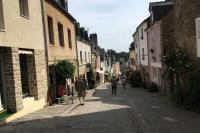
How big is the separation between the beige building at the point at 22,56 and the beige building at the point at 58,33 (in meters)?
1.85

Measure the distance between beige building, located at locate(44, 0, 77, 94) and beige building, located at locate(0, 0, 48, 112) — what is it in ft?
6.07

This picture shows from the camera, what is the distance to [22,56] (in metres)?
16.7

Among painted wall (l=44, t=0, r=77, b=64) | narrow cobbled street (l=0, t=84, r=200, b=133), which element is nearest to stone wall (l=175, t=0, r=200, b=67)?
narrow cobbled street (l=0, t=84, r=200, b=133)

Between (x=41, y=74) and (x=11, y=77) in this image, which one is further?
(x=41, y=74)

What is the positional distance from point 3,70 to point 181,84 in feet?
34.4

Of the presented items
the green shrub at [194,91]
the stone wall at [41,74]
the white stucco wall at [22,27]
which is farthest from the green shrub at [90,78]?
the green shrub at [194,91]

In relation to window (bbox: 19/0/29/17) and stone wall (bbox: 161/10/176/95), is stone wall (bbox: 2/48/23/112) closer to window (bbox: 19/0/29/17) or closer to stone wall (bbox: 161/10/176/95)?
window (bbox: 19/0/29/17)

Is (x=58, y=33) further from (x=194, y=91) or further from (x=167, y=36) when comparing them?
(x=194, y=91)

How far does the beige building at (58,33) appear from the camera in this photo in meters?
21.0

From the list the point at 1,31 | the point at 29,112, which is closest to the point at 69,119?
the point at 29,112

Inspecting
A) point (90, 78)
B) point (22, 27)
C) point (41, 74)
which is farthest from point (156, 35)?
point (22, 27)

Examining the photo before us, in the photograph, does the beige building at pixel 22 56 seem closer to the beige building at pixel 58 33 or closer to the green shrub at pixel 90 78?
the beige building at pixel 58 33

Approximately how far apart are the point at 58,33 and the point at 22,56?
28.7ft

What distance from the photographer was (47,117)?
48.0ft
